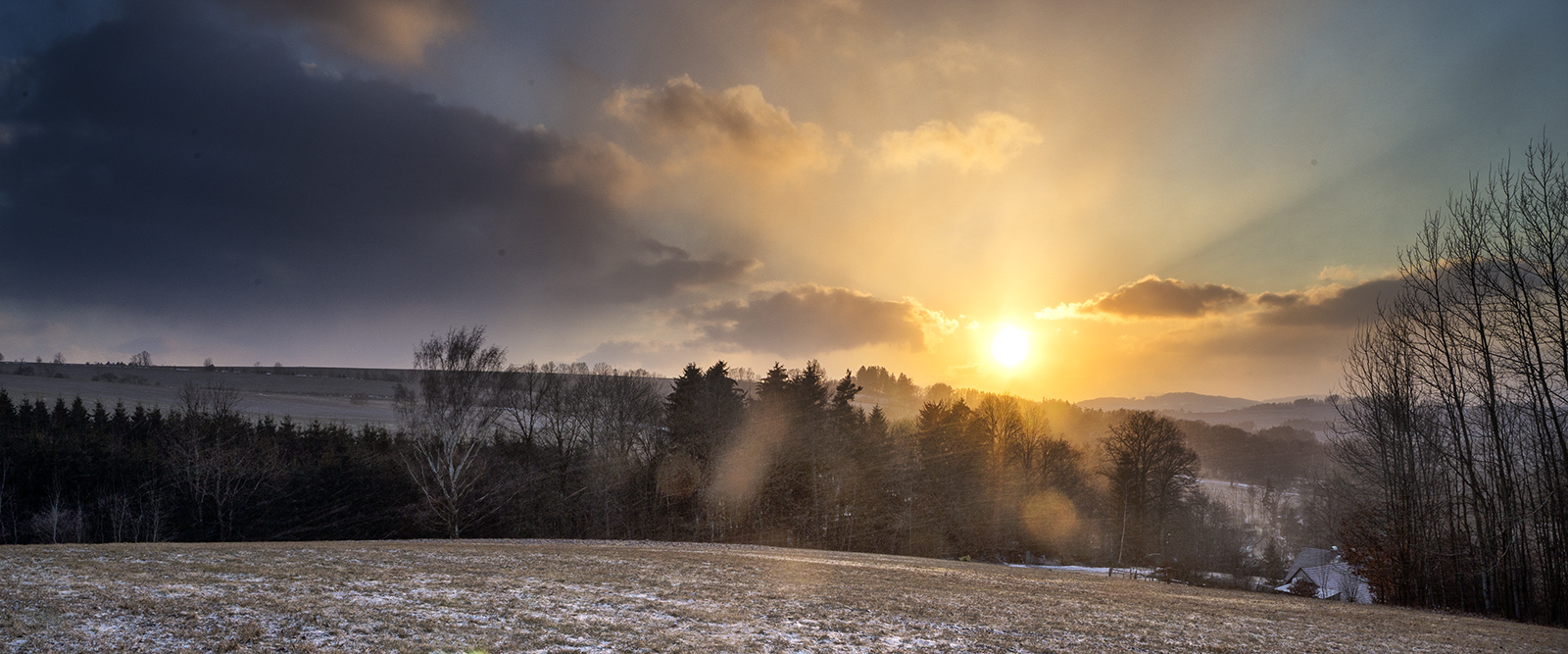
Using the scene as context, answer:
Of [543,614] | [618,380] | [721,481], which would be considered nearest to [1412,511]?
[543,614]

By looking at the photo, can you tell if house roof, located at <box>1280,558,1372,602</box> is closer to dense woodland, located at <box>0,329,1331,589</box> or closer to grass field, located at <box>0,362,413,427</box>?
dense woodland, located at <box>0,329,1331,589</box>

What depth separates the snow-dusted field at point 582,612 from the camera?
8195 millimetres

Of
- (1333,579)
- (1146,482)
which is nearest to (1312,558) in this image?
(1333,579)

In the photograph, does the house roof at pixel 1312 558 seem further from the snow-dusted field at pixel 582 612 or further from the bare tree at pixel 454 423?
the bare tree at pixel 454 423

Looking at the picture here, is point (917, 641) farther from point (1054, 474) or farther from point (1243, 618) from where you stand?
point (1054, 474)

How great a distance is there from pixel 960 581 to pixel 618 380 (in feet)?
141

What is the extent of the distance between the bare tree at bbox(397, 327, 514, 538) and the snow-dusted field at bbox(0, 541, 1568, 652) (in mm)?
18059

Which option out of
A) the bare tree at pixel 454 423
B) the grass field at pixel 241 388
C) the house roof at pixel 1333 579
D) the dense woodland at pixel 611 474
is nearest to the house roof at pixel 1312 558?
the house roof at pixel 1333 579

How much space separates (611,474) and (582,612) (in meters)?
37.5

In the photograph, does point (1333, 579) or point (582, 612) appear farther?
point (1333, 579)

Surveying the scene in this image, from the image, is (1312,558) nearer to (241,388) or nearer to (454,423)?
(454,423)

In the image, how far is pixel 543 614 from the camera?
10.2m

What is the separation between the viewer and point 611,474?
152 feet

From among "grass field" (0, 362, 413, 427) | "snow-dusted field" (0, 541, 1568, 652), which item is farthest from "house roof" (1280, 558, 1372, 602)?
"grass field" (0, 362, 413, 427)
